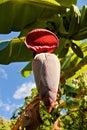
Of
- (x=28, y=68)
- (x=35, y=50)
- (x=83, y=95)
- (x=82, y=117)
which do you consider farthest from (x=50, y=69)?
(x=82, y=117)

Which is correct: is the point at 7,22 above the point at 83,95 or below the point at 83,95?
above

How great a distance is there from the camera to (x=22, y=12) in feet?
4.70

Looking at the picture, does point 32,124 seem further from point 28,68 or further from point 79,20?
point 28,68

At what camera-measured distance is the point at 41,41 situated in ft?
2.75

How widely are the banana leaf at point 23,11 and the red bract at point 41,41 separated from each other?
594 millimetres

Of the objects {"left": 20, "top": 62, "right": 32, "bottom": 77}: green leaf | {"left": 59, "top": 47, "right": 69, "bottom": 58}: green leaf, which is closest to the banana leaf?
{"left": 59, "top": 47, "right": 69, "bottom": 58}: green leaf

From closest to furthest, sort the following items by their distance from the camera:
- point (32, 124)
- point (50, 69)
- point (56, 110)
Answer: point (50, 69) < point (32, 124) < point (56, 110)

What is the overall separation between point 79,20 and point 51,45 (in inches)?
22.3

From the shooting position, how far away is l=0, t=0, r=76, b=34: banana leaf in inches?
56.0

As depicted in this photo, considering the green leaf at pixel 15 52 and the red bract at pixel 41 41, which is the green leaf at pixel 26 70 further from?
the red bract at pixel 41 41

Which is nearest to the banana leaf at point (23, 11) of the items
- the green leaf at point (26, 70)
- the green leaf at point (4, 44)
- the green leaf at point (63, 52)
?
the green leaf at point (4, 44)

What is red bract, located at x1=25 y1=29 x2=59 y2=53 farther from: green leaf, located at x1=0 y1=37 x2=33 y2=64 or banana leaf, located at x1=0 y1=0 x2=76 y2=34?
green leaf, located at x1=0 y1=37 x2=33 y2=64

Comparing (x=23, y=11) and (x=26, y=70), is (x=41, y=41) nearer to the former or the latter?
(x=23, y=11)

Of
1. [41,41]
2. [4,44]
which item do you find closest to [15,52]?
[4,44]
